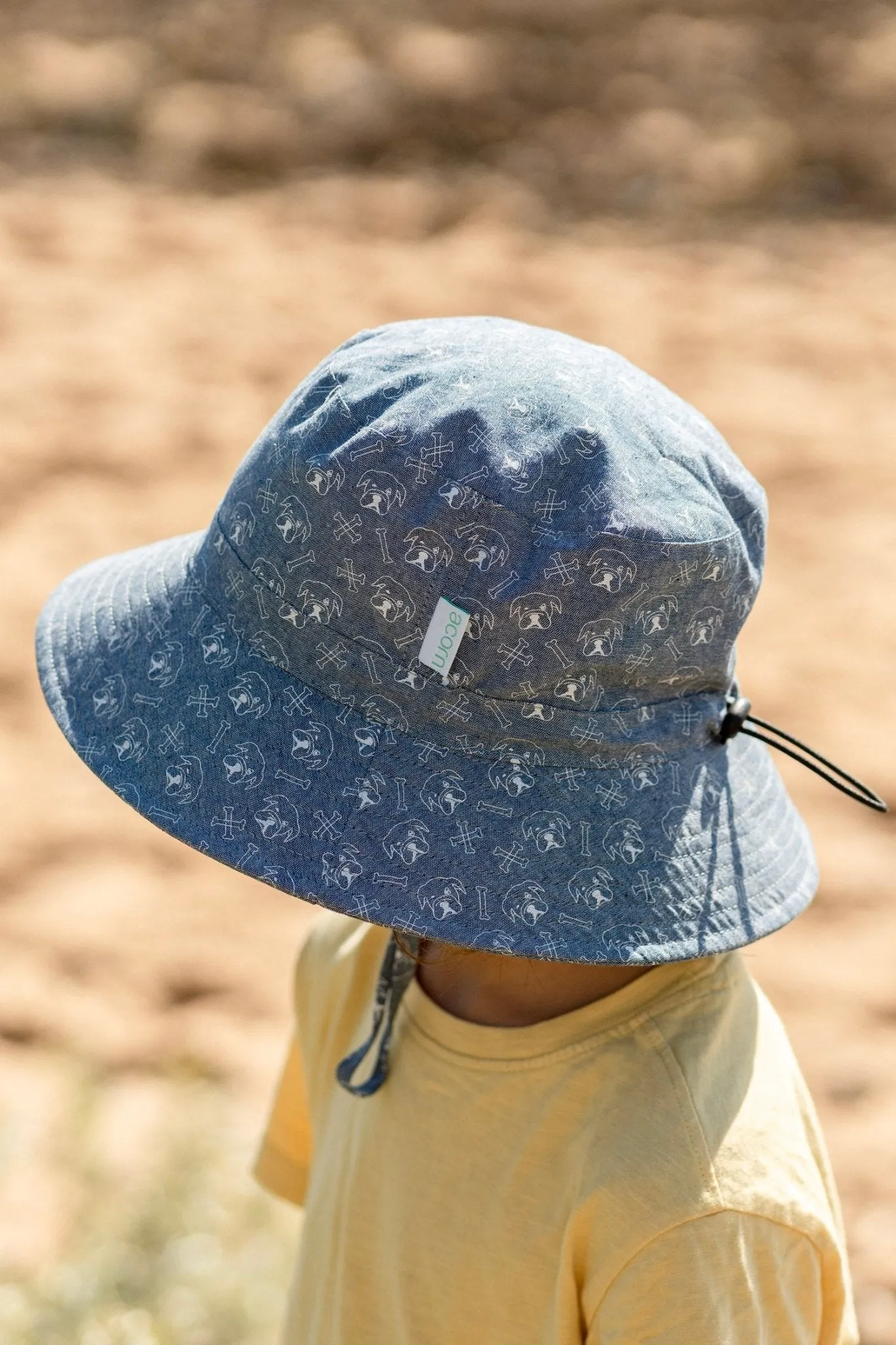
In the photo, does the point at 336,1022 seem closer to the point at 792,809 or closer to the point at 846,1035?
the point at 792,809

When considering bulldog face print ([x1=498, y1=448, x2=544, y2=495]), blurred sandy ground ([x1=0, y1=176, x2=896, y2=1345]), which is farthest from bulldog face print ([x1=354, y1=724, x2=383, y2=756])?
blurred sandy ground ([x1=0, y1=176, x2=896, y2=1345])

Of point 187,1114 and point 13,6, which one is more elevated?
point 13,6

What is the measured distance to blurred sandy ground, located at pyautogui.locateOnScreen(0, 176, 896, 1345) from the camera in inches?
109

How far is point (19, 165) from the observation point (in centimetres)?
624

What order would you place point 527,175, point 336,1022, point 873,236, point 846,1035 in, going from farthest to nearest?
point 527,175, point 873,236, point 846,1035, point 336,1022

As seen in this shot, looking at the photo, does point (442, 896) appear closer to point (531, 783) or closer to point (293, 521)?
point (531, 783)

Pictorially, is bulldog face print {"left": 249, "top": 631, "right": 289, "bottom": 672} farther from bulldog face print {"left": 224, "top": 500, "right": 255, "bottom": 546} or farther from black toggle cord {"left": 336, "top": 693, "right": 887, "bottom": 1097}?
black toggle cord {"left": 336, "top": 693, "right": 887, "bottom": 1097}

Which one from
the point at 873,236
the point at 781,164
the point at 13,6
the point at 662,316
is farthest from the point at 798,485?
the point at 13,6

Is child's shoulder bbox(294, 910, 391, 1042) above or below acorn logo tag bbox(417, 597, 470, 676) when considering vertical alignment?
below

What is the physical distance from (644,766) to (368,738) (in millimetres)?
204

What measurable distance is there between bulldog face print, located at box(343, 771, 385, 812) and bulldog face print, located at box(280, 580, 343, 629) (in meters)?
0.12

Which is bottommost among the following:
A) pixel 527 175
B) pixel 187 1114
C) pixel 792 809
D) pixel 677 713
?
pixel 187 1114

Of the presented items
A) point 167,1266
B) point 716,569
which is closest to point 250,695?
point 716,569

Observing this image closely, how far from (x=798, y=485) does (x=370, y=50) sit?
3644 millimetres
